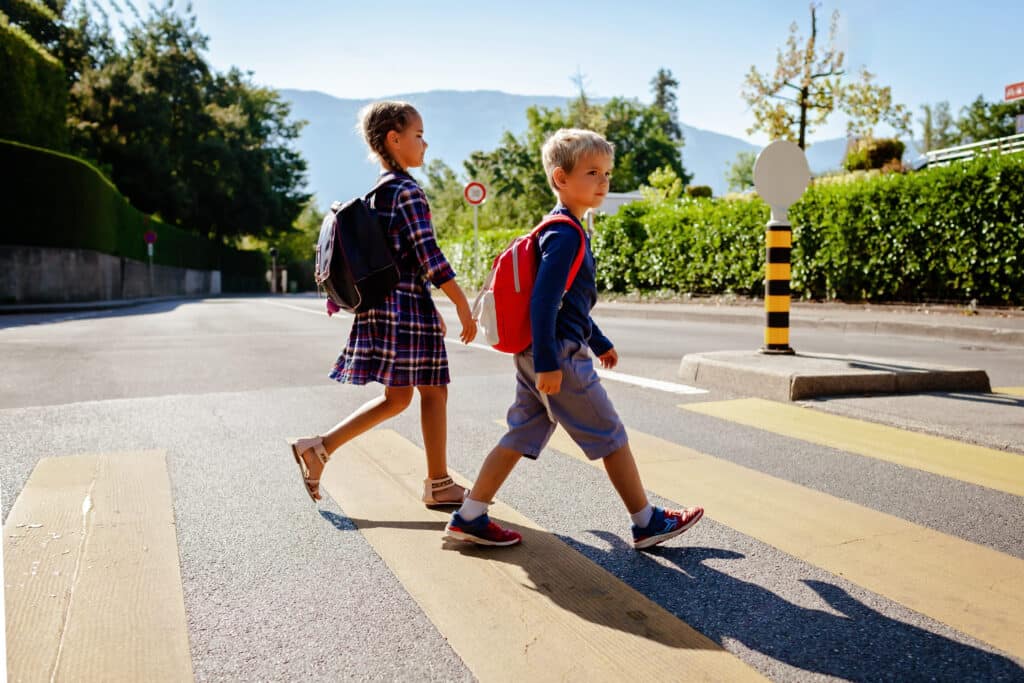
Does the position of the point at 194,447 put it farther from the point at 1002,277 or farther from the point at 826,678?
the point at 1002,277

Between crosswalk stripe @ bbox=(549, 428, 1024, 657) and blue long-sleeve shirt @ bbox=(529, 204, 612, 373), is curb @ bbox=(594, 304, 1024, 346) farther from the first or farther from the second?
blue long-sleeve shirt @ bbox=(529, 204, 612, 373)

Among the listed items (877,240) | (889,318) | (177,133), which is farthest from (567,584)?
(177,133)

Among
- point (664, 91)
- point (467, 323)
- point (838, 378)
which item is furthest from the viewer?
point (664, 91)

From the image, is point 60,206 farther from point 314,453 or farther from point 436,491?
point 436,491

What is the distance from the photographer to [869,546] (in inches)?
115

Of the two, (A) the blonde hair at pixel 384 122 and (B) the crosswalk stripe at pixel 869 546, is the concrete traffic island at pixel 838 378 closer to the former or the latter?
(B) the crosswalk stripe at pixel 869 546

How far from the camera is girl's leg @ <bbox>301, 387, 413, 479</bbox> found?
3479mm

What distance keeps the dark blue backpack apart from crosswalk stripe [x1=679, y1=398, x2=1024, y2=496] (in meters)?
2.59

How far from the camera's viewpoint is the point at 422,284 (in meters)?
3.40

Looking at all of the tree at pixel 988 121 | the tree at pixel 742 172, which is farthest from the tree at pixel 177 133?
the tree at pixel 742 172

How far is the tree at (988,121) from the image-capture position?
226 ft

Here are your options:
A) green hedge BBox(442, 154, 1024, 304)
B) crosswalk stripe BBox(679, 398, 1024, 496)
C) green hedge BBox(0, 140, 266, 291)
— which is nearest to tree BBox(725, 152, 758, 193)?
green hedge BBox(0, 140, 266, 291)

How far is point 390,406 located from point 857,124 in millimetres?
33624

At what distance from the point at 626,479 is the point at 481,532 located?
535 millimetres
